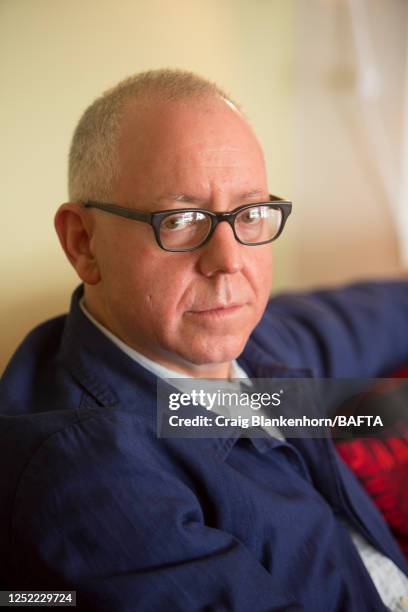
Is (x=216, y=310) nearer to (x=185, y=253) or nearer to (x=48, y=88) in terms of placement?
(x=185, y=253)

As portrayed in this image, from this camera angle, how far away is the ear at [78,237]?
100 cm

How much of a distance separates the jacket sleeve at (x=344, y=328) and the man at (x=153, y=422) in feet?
1.36

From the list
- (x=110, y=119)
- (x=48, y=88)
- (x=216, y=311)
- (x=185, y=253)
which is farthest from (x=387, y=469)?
(x=48, y=88)

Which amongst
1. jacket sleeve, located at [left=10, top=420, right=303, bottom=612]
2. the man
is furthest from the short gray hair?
jacket sleeve, located at [left=10, top=420, right=303, bottom=612]

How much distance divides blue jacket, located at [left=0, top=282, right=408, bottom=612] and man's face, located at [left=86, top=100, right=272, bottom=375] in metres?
0.09

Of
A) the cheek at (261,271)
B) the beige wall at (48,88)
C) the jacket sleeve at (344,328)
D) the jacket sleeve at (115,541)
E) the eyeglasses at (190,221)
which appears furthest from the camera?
the jacket sleeve at (344,328)

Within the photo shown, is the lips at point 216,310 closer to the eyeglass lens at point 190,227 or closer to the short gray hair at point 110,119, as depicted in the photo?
the eyeglass lens at point 190,227

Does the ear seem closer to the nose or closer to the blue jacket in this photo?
the blue jacket

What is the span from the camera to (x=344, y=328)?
1615 mm

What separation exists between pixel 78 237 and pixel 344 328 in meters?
0.89

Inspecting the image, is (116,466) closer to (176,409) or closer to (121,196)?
(176,409)

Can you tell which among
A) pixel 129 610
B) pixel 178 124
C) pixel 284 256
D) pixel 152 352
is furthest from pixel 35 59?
pixel 284 256

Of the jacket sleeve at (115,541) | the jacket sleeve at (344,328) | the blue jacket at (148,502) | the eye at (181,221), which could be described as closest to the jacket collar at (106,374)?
the blue jacket at (148,502)

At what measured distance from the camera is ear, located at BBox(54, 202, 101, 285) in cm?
100
